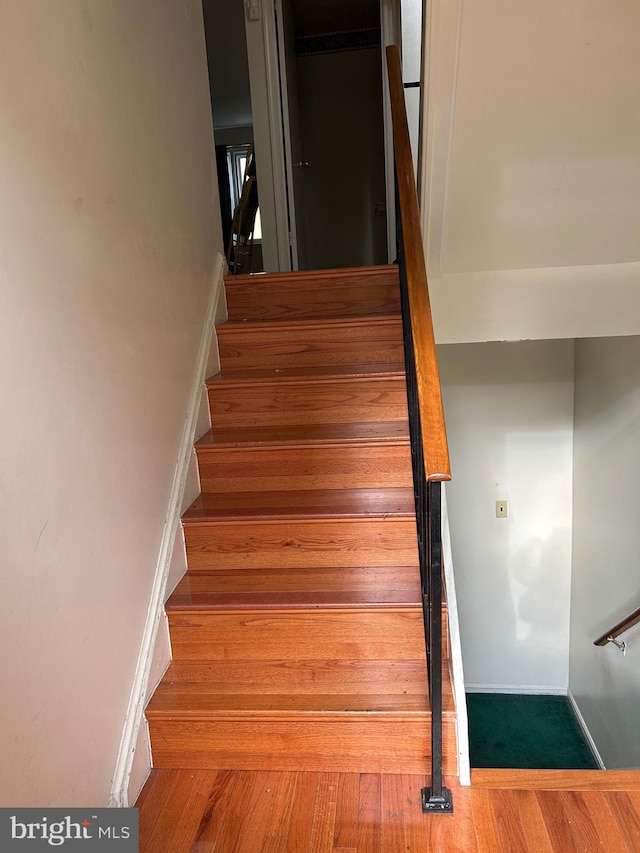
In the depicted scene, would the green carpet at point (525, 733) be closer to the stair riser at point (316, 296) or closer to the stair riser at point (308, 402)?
the stair riser at point (308, 402)

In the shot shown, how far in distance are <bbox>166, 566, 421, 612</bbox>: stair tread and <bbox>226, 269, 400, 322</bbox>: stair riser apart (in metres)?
1.28

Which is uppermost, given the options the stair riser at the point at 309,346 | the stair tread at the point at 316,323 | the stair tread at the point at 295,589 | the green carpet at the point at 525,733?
the stair tread at the point at 316,323

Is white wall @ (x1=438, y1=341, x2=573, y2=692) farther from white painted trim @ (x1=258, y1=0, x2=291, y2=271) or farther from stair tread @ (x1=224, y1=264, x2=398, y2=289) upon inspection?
white painted trim @ (x1=258, y1=0, x2=291, y2=271)

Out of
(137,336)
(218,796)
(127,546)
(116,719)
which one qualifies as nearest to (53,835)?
(116,719)

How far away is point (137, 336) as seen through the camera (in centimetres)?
177

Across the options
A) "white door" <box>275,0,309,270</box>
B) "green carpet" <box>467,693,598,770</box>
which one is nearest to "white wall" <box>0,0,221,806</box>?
"white door" <box>275,0,309,270</box>

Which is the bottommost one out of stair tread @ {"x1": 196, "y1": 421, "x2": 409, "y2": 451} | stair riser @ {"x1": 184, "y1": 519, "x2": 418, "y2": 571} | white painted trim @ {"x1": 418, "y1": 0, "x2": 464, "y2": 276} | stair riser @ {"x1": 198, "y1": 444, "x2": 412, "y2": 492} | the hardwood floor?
the hardwood floor

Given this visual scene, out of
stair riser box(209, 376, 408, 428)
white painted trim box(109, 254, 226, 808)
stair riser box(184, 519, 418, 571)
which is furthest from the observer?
stair riser box(209, 376, 408, 428)

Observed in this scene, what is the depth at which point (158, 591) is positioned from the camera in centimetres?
179

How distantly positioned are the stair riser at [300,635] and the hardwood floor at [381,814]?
31 cm

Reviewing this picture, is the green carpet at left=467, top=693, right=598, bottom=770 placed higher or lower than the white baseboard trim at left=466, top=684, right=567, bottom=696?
lower

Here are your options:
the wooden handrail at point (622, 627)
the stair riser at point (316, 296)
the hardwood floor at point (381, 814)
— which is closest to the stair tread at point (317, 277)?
the stair riser at point (316, 296)

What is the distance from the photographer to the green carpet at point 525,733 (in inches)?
134

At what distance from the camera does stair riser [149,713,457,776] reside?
5.09 feet
